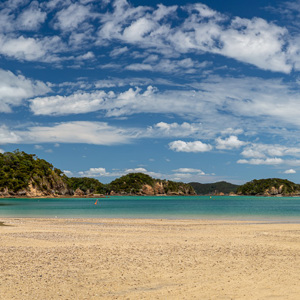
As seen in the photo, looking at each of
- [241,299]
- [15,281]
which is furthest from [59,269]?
[241,299]

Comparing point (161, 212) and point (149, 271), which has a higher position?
point (149, 271)

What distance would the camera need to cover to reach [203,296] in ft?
34.6

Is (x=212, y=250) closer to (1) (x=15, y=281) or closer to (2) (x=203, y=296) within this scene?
(2) (x=203, y=296)

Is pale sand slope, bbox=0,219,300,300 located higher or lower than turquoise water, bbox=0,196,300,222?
higher

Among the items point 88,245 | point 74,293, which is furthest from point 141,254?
point 74,293

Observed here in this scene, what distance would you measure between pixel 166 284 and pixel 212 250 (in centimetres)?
752

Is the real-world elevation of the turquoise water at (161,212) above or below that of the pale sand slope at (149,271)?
below

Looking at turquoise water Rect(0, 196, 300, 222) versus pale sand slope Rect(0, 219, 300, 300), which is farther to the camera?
turquoise water Rect(0, 196, 300, 222)

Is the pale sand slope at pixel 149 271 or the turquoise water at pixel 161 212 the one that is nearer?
the pale sand slope at pixel 149 271

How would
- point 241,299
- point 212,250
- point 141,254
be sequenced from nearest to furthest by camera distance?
point 241,299, point 141,254, point 212,250

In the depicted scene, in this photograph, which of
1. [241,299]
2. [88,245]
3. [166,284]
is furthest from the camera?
[88,245]

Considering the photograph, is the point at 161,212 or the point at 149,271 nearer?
the point at 149,271

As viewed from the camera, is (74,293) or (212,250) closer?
(74,293)

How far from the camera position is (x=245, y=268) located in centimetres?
1421
